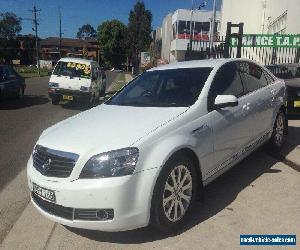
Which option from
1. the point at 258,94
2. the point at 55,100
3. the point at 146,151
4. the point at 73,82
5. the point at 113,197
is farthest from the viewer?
the point at 55,100

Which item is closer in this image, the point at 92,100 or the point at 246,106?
the point at 246,106

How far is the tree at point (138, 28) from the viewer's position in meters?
87.8

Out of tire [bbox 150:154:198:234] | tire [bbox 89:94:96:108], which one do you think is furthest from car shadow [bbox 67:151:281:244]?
tire [bbox 89:94:96:108]

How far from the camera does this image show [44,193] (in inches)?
162

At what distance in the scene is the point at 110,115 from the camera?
4875 mm

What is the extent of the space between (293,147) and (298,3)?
44.8 ft

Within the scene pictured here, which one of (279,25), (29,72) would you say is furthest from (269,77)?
(29,72)

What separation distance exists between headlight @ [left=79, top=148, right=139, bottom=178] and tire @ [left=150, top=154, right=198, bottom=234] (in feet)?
1.12

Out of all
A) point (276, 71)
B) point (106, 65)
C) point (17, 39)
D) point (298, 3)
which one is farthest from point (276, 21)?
point (17, 39)

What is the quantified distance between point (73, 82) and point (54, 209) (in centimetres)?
1202

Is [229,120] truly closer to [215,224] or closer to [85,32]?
[215,224]

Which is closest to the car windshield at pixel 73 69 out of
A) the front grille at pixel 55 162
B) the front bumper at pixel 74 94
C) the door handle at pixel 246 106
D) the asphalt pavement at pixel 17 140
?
the front bumper at pixel 74 94

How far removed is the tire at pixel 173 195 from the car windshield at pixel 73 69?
12304 mm

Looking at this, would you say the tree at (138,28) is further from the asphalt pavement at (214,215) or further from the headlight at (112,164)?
the headlight at (112,164)
